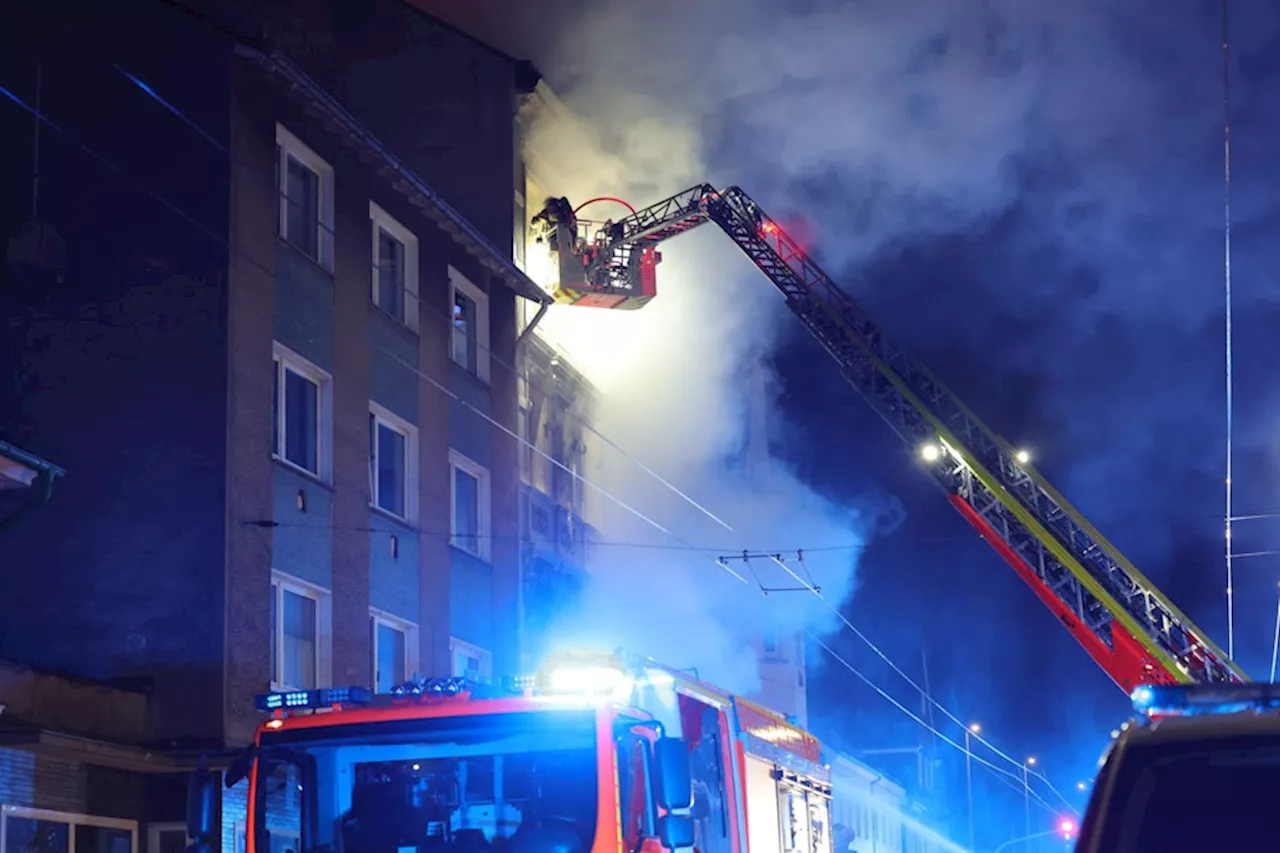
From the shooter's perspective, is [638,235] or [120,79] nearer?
[120,79]

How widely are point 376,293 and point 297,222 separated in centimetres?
204

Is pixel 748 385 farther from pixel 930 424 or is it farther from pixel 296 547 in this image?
pixel 296 547

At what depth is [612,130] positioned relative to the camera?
28.3m

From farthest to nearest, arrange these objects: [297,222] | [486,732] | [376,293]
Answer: [376,293] → [297,222] → [486,732]

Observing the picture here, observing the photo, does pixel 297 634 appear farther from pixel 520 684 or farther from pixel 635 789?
pixel 635 789

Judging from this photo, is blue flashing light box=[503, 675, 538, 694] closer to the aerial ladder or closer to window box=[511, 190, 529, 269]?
the aerial ladder

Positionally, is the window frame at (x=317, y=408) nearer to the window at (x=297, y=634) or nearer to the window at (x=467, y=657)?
the window at (x=297, y=634)

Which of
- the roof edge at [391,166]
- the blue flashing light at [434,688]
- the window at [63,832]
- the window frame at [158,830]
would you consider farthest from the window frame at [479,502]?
the blue flashing light at [434,688]

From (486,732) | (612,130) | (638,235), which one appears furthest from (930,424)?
(486,732)

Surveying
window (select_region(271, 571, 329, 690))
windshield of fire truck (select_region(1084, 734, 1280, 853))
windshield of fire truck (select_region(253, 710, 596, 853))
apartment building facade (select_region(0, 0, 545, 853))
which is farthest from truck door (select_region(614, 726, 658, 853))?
window (select_region(271, 571, 329, 690))

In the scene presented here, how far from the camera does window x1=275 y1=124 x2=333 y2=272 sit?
18359mm

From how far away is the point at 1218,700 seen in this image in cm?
413

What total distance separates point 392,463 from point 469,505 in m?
2.51

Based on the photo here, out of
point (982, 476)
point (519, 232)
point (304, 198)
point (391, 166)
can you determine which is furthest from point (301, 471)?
point (519, 232)
